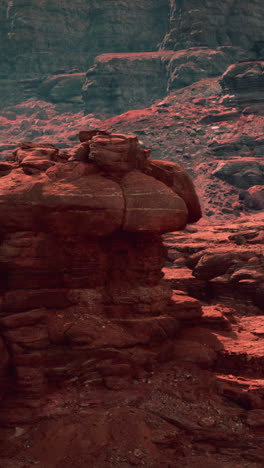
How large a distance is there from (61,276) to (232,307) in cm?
962

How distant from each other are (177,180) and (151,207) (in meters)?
2.92

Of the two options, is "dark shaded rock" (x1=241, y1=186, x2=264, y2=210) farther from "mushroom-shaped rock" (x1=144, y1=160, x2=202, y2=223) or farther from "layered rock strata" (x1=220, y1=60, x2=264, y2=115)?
"mushroom-shaped rock" (x1=144, y1=160, x2=202, y2=223)

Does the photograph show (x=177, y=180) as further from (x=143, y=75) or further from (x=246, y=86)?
(x=143, y=75)

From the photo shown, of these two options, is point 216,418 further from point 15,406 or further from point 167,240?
point 167,240

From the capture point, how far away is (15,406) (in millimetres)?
19375

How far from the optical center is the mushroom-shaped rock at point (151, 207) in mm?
21125

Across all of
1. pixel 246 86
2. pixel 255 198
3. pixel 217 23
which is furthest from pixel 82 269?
pixel 217 23

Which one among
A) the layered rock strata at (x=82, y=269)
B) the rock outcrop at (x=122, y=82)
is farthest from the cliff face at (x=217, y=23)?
the layered rock strata at (x=82, y=269)

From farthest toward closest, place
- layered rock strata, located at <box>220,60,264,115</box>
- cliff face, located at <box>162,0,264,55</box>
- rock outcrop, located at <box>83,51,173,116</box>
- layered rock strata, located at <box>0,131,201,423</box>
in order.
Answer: cliff face, located at <box>162,0,264,55</box> → rock outcrop, located at <box>83,51,173,116</box> → layered rock strata, located at <box>220,60,264,115</box> → layered rock strata, located at <box>0,131,201,423</box>

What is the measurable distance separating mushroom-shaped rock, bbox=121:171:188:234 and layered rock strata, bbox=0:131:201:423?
33 millimetres

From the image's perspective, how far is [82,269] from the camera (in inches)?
856

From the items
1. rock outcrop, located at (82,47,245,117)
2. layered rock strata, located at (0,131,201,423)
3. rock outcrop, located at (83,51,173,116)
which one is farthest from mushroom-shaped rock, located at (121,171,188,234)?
rock outcrop, located at (83,51,173,116)

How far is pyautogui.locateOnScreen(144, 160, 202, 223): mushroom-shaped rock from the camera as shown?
23.5m

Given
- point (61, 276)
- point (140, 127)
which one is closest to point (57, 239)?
point (61, 276)
